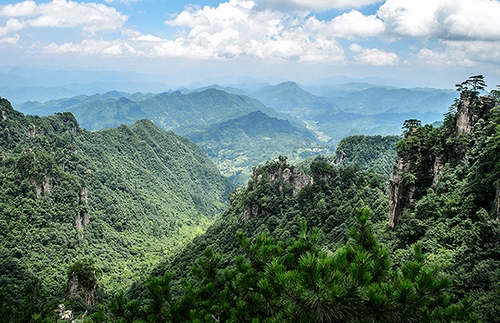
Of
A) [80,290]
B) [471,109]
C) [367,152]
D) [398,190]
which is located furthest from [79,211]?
[367,152]

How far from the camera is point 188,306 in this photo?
10.4 m

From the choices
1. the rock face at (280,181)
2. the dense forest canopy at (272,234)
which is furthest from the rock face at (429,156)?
the rock face at (280,181)

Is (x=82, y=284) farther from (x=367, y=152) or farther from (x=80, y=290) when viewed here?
(x=367, y=152)

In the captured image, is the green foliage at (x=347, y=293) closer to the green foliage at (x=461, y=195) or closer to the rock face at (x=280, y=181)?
the green foliage at (x=461, y=195)

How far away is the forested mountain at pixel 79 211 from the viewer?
50562mm

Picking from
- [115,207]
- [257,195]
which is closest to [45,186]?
[115,207]

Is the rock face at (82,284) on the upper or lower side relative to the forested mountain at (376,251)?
lower

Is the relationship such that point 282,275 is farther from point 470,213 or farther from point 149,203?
point 149,203

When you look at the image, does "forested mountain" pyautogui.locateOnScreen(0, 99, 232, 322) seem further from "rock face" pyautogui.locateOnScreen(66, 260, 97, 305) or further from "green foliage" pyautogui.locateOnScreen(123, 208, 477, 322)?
"green foliage" pyautogui.locateOnScreen(123, 208, 477, 322)

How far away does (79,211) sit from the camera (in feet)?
257

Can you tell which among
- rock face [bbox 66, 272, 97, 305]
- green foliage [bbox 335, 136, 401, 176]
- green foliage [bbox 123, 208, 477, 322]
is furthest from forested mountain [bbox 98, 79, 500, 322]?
green foliage [bbox 335, 136, 401, 176]

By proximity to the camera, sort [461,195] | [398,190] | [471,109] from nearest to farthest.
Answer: [461,195]
[398,190]
[471,109]

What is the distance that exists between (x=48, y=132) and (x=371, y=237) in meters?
107

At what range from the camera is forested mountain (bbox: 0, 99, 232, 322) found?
166 ft
